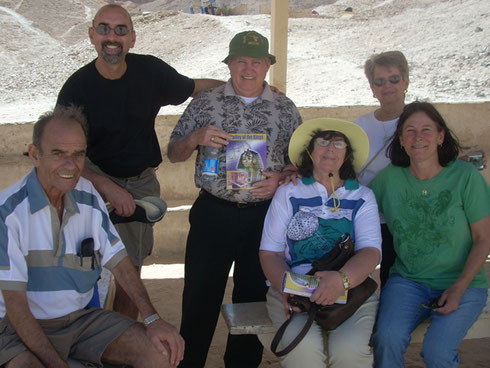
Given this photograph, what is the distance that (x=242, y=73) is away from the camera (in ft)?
11.6

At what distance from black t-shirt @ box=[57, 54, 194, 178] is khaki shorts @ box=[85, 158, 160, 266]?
6 cm

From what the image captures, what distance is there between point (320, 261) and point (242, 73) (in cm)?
127

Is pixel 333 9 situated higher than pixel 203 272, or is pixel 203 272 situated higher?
pixel 333 9

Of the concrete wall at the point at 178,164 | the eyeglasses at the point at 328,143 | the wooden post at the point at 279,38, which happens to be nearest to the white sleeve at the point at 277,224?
the eyeglasses at the point at 328,143

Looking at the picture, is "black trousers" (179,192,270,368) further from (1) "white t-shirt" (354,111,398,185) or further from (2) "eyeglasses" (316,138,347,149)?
(1) "white t-shirt" (354,111,398,185)

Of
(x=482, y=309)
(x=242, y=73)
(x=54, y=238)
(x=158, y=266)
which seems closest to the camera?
(x=54, y=238)

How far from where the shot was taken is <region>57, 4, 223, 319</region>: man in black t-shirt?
348 cm

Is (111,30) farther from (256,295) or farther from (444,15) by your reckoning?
(444,15)

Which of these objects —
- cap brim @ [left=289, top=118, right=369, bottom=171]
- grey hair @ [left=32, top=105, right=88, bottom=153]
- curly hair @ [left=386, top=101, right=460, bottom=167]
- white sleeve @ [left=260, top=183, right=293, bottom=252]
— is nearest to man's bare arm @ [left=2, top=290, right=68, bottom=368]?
grey hair @ [left=32, top=105, right=88, bottom=153]

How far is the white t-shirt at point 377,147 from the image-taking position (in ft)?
12.2

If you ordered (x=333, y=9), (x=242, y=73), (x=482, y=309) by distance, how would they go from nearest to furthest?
(x=482, y=309), (x=242, y=73), (x=333, y=9)

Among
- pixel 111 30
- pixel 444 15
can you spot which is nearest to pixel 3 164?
pixel 111 30

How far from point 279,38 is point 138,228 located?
336 cm

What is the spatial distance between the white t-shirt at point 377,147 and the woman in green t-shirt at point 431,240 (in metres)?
0.26
